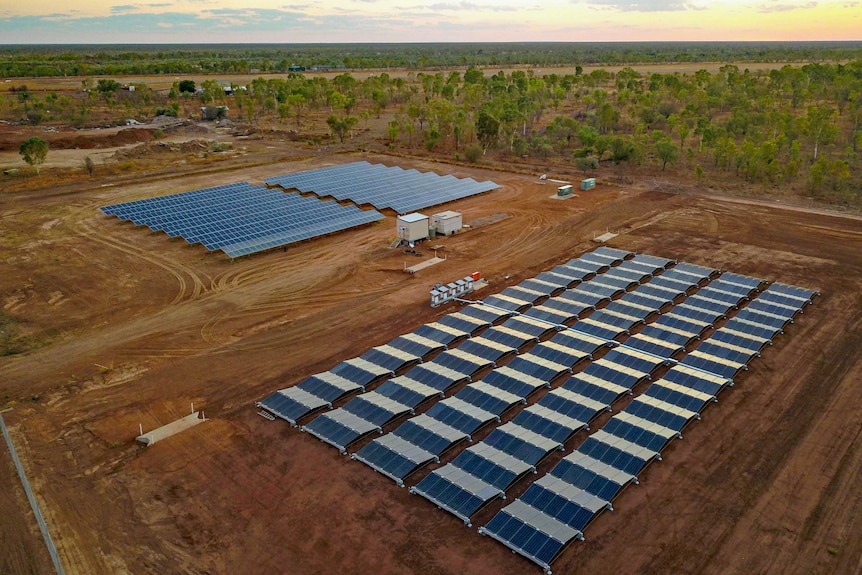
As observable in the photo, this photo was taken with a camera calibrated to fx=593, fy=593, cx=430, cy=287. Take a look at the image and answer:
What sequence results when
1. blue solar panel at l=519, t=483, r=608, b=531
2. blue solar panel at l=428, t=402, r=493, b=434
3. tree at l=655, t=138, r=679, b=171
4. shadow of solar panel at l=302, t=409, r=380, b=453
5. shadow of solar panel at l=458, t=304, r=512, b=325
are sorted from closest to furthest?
blue solar panel at l=519, t=483, r=608, b=531 < shadow of solar panel at l=302, t=409, r=380, b=453 < blue solar panel at l=428, t=402, r=493, b=434 < shadow of solar panel at l=458, t=304, r=512, b=325 < tree at l=655, t=138, r=679, b=171

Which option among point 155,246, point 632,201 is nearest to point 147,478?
point 155,246

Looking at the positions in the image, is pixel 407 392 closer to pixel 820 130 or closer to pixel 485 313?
pixel 485 313

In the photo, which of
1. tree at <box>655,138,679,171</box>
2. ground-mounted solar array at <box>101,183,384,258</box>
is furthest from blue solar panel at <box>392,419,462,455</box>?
tree at <box>655,138,679,171</box>

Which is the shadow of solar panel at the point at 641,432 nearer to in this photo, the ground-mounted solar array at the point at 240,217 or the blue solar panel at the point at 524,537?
the blue solar panel at the point at 524,537

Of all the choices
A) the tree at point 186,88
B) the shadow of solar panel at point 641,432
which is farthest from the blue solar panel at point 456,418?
the tree at point 186,88

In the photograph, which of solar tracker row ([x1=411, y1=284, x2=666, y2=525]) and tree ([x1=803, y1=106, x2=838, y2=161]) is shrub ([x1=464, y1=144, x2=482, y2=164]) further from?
solar tracker row ([x1=411, y1=284, x2=666, y2=525])

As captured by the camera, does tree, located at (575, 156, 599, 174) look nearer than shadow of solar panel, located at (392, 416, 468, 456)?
No

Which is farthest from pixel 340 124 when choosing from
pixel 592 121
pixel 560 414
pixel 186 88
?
pixel 560 414
